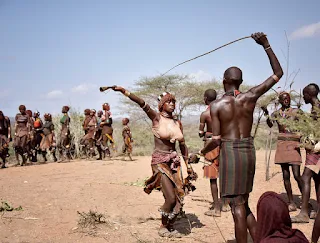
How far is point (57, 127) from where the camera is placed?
54.9ft

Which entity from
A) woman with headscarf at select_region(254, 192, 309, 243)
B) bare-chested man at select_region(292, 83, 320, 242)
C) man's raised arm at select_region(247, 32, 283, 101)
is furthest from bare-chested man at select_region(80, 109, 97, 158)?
woman with headscarf at select_region(254, 192, 309, 243)

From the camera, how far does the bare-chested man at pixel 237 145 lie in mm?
3664

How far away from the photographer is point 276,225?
2.55m

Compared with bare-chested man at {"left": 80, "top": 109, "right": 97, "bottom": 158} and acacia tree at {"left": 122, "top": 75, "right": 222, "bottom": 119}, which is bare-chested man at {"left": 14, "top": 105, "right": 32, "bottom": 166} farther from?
acacia tree at {"left": 122, "top": 75, "right": 222, "bottom": 119}

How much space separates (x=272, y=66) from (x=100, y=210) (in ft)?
12.1

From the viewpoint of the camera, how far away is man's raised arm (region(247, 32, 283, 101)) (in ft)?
11.7

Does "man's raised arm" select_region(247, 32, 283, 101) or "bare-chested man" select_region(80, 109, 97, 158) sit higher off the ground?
"man's raised arm" select_region(247, 32, 283, 101)

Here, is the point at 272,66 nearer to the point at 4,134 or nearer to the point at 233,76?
the point at 233,76

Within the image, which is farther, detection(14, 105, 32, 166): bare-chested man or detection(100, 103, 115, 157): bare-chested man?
detection(100, 103, 115, 157): bare-chested man

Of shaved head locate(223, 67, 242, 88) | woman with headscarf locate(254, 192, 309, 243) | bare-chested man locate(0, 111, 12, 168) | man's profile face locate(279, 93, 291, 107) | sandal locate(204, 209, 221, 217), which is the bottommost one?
sandal locate(204, 209, 221, 217)

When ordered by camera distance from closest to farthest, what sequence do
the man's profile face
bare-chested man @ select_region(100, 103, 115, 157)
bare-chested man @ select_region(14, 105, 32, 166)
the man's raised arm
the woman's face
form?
the man's raised arm → the woman's face → the man's profile face → bare-chested man @ select_region(14, 105, 32, 166) → bare-chested man @ select_region(100, 103, 115, 157)

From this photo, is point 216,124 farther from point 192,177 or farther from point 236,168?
point 192,177

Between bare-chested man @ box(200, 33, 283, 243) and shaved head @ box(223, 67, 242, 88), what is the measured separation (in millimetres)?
104

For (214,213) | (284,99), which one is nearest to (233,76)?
(284,99)
